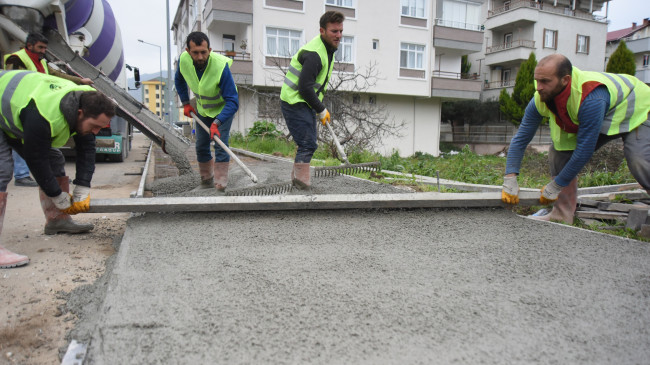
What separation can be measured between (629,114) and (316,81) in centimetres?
250

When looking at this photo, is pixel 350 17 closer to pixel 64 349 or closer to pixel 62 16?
pixel 62 16

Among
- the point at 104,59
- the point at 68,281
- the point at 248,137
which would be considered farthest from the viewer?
the point at 248,137

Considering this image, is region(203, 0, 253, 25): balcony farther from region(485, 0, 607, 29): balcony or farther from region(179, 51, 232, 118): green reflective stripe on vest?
region(485, 0, 607, 29): balcony

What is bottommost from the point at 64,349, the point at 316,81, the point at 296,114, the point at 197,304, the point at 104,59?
the point at 64,349

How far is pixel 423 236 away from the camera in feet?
9.28

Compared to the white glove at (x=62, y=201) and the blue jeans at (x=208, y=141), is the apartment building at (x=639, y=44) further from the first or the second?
the white glove at (x=62, y=201)

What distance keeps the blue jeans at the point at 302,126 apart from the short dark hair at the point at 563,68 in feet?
6.84

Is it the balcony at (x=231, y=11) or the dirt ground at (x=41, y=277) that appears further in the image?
the balcony at (x=231, y=11)

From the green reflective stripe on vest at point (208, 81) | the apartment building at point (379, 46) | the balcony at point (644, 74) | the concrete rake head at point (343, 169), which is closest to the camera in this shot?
the green reflective stripe on vest at point (208, 81)

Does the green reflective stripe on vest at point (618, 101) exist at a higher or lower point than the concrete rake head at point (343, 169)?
higher

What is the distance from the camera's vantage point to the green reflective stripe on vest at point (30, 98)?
2.53 meters

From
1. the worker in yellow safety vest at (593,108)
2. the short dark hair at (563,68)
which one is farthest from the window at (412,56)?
the short dark hair at (563,68)

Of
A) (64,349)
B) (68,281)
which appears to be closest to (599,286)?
(64,349)

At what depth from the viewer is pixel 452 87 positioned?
21.7 metres
